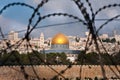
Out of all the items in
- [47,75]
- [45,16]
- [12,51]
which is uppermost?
[45,16]

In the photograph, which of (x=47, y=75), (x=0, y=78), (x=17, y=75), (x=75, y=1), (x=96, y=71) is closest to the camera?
(x=75, y=1)

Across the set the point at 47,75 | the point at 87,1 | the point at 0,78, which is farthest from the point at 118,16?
the point at 47,75

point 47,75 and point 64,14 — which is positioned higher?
point 64,14

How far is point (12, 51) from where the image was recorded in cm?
695

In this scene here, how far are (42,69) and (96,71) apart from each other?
548cm

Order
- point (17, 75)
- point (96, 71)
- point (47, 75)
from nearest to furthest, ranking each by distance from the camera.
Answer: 1. point (17, 75)
2. point (96, 71)
3. point (47, 75)

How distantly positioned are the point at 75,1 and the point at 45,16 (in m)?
0.48

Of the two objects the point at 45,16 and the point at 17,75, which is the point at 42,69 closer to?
the point at 17,75

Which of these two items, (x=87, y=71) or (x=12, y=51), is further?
(x=87, y=71)

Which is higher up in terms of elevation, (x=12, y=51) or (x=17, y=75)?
(x=12, y=51)

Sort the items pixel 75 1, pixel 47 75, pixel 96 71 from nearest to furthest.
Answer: pixel 75 1, pixel 96 71, pixel 47 75

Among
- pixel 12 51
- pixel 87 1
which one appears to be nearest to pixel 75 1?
pixel 87 1

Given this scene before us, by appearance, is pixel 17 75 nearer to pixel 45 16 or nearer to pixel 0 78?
pixel 0 78

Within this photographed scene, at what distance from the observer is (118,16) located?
6.98 meters
